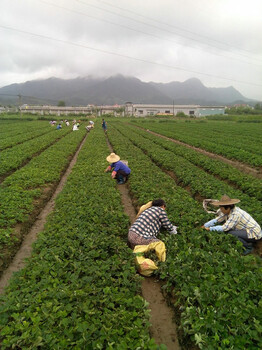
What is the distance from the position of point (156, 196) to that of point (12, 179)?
6.84 meters

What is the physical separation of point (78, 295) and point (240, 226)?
4.13m

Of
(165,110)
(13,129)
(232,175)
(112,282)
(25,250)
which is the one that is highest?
(165,110)

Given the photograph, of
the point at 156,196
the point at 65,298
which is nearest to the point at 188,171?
the point at 156,196

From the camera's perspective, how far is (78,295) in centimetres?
365

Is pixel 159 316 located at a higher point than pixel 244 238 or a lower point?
lower

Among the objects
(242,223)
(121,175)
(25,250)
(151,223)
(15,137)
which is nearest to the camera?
(242,223)

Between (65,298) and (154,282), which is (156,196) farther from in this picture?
(65,298)

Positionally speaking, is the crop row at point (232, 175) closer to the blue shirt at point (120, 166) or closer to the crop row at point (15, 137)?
the blue shirt at point (120, 166)

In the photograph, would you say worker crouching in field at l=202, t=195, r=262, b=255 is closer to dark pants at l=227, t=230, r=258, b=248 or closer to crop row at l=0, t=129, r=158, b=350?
dark pants at l=227, t=230, r=258, b=248

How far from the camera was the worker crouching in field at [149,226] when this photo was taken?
17.9ft

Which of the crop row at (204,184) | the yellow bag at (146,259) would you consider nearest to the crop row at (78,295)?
the yellow bag at (146,259)

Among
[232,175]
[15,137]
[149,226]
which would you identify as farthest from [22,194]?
[15,137]

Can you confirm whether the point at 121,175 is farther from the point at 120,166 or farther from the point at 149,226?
the point at 149,226

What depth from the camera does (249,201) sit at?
25.8ft
